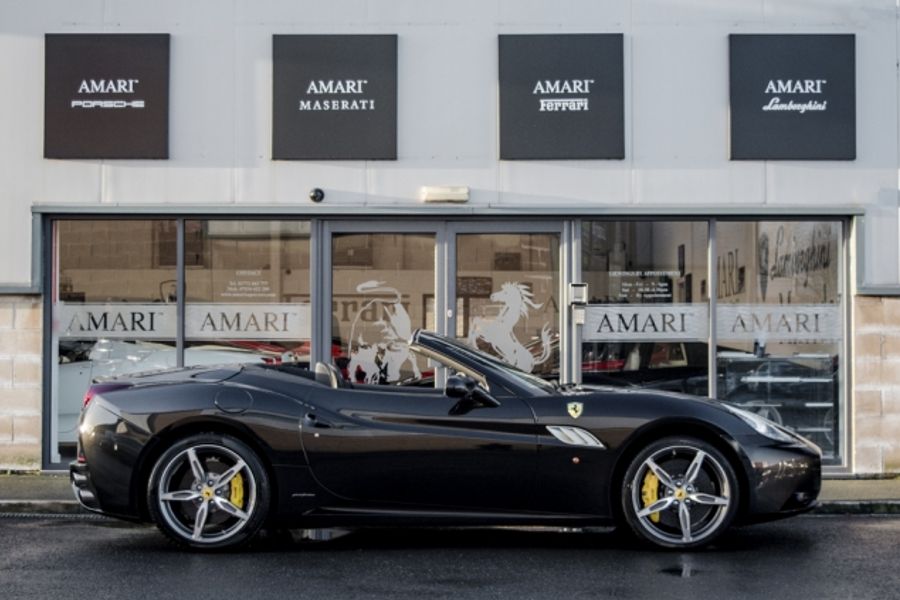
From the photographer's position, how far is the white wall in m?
11.9

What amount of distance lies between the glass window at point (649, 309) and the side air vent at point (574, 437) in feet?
13.9

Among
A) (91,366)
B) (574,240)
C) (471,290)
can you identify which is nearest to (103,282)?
(91,366)

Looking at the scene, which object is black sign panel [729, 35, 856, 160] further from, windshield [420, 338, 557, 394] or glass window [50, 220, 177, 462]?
glass window [50, 220, 177, 462]

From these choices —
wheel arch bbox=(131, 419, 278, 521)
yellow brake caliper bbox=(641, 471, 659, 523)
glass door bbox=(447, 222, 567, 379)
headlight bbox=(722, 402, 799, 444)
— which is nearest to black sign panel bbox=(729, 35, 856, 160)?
glass door bbox=(447, 222, 567, 379)

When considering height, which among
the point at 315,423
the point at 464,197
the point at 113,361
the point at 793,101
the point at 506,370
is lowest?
the point at 315,423

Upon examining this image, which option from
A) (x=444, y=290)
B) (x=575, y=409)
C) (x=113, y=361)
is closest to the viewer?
(x=575, y=409)

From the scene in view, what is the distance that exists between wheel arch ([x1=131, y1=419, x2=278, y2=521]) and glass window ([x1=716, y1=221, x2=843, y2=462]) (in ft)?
18.0

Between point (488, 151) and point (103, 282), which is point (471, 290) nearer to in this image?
point (488, 151)

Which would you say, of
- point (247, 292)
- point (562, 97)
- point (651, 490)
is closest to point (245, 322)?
point (247, 292)

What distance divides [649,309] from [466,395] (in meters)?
4.56

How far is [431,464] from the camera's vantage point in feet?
25.1

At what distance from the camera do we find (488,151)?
11.9 meters

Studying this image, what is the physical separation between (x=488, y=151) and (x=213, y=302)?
2.83 m

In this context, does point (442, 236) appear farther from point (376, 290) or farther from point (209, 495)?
point (209, 495)
